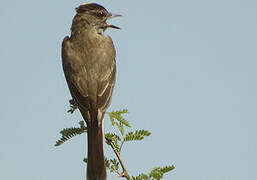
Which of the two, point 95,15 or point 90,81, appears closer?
point 90,81

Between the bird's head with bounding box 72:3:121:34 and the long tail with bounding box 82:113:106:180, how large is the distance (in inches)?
102

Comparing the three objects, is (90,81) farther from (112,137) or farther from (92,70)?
(112,137)

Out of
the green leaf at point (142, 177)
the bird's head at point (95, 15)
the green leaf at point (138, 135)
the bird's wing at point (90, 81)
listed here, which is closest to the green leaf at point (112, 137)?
the green leaf at point (138, 135)

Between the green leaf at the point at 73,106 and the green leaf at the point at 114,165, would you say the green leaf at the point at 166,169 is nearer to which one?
the green leaf at the point at 114,165

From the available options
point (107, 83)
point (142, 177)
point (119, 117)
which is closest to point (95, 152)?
point (119, 117)

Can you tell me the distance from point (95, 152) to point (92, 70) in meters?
1.48

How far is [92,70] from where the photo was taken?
6.72 meters

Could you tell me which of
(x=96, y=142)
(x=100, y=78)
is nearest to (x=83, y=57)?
(x=100, y=78)

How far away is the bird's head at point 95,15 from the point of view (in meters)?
8.01

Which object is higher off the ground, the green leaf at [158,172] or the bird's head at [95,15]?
the bird's head at [95,15]

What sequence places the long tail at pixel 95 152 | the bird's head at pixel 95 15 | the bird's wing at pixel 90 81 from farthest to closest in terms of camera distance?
1. the bird's head at pixel 95 15
2. the bird's wing at pixel 90 81
3. the long tail at pixel 95 152

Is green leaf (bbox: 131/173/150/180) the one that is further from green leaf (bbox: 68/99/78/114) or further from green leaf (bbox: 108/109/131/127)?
green leaf (bbox: 68/99/78/114)

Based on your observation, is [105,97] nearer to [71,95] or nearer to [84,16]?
[71,95]

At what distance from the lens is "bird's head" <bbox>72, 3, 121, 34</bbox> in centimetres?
801
